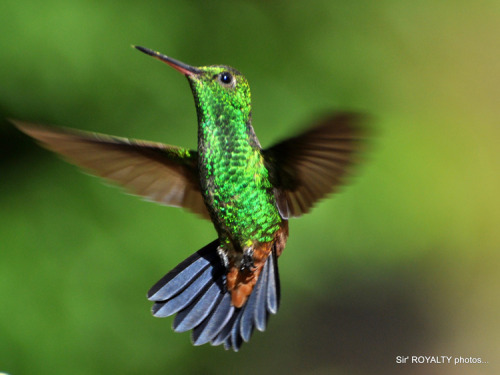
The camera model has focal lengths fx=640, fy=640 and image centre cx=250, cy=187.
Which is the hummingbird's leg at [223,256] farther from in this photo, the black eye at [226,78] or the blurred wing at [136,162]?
the black eye at [226,78]

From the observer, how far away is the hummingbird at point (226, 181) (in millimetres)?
1046

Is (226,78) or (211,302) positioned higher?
(226,78)

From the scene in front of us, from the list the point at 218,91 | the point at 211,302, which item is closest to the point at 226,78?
the point at 218,91

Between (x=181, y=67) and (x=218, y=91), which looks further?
(x=218, y=91)

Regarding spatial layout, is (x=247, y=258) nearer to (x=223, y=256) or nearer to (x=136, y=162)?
(x=223, y=256)

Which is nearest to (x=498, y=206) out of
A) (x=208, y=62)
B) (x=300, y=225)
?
(x=300, y=225)

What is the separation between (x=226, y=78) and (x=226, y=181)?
0.18 metres

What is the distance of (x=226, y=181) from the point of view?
1.11 metres

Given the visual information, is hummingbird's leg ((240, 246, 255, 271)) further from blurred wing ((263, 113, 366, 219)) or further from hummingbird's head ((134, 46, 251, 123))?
hummingbird's head ((134, 46, 251, 123))

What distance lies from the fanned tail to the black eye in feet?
1.11

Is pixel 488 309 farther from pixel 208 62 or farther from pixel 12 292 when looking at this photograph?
pixel 12 292

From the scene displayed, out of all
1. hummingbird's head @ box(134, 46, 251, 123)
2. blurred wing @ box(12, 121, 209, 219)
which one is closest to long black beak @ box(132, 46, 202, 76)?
hummingbird's head @ box(134, 46, 251, 123)

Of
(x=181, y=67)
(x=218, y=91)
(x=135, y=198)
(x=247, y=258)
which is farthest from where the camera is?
(x=135, y=198)

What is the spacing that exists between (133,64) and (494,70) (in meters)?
2.00
